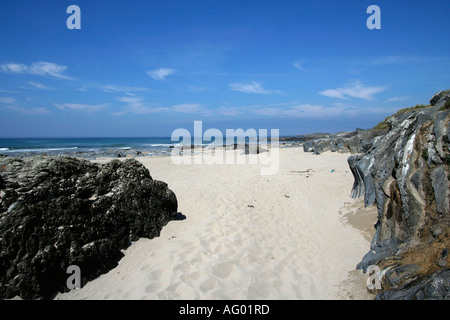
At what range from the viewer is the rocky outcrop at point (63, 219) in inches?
148

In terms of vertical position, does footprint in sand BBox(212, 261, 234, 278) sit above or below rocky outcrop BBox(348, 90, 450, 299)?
below

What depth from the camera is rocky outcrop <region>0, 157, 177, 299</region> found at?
3.76 metres

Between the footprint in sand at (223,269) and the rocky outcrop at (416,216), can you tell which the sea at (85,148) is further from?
the rocky outcrop at (416,216)

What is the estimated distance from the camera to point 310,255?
17.7ft

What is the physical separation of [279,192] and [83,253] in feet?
25.9

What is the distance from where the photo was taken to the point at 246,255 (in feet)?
16.3

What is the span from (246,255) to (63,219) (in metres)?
3.41

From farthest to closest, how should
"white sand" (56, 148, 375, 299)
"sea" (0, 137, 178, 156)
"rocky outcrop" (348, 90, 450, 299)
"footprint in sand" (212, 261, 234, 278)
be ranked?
1. "sea" (0, 137, 178, 156)
2. "footprint in sand" (212, 261, 234, 278)
3. "white sand" (56, 148, 375, 299)
4. "rocky outcrop" (348, 90, 450, 299)

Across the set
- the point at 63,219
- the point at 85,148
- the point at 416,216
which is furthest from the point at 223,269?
the point at 85,148

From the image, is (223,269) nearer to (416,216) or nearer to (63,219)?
(63,219)

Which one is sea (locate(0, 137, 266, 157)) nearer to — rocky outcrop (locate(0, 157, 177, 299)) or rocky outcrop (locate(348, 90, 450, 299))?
rocky outcrop (locate(0, 157, 177, 299))

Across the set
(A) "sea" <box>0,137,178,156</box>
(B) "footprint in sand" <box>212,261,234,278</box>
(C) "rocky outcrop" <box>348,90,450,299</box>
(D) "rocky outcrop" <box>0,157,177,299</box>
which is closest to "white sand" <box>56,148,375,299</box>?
(B) "footprint in sand" <box>212,261,234,278</box>

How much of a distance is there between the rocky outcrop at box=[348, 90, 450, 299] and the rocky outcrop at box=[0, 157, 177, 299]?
451 centimetres

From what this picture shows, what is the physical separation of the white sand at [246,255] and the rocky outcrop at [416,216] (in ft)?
2.14
